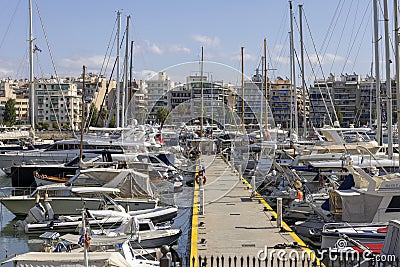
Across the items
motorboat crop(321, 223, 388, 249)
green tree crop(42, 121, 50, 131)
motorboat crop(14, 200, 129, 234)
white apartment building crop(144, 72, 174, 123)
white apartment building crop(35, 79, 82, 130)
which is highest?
white apartment building crop(35, 79, 82, 130)

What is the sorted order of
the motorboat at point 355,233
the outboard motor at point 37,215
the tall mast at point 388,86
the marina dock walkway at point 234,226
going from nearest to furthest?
the marina dock walkway at point 234,226
the motorboat at point 355,233
the outboard motor at point 37,215
the tall mast at point 388,86

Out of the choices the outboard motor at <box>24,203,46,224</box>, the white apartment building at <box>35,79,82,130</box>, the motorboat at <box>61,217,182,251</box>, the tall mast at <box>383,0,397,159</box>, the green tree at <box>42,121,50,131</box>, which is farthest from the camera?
the white apartment building at <box>35,79,82,130</box>

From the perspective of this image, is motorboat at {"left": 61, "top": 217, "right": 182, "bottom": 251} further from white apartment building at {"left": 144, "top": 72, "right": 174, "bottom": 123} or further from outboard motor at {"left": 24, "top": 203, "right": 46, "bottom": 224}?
white apartment building at {"left": 144, "top": 72, "right": 174, "bottom": 123}

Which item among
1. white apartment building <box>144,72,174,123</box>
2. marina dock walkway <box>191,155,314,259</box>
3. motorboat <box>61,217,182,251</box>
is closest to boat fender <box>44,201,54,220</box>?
motorboat <box>61,217,182,251</box>

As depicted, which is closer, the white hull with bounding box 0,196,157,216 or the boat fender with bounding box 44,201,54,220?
the boat fender with bounding box 44,201,54,220

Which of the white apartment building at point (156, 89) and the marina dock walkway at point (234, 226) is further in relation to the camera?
the white apartment building at point (156, 89)

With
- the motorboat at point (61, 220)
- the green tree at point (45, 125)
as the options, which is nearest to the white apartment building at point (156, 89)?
the motorboat at point (61, 220)

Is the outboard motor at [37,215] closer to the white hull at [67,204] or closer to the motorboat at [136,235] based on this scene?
the white hull at [67,204]

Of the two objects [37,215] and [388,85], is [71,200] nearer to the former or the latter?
[37,215]

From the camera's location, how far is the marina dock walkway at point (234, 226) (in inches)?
653

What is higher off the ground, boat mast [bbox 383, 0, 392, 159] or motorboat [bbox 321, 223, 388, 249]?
boat mast [bbox 383, 0, 392, 159]

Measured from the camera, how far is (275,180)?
33.6 metres

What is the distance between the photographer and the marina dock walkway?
16.6 metres

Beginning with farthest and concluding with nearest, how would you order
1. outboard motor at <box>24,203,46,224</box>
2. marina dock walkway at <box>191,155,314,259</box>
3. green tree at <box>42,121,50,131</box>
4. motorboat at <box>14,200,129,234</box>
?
green tree at <box>42,121,50,131</box> < outboard motor at <box>24,203,46,224</box> < motorboat at <box>14,200,129,234</box> < marina dock walkway at <box>191,155,314,259</box>
